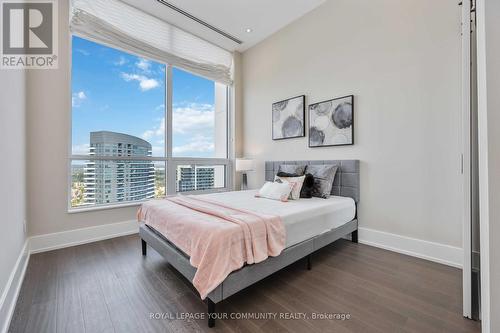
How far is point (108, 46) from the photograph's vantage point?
127 inches

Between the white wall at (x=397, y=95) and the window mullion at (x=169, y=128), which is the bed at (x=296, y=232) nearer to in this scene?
the white wall at (x=397, y=95)

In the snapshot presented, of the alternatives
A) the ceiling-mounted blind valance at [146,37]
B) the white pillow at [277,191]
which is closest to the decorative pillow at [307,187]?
the white pillow at [277,191]

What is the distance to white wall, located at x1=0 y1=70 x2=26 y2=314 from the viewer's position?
148cm

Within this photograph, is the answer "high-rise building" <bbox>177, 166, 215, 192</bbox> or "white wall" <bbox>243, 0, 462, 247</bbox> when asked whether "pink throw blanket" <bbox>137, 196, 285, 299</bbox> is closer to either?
"white wall" <bbox>243, 0, 462, 247</bbox>

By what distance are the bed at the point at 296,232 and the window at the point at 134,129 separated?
1420mm

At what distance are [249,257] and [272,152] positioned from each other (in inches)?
113

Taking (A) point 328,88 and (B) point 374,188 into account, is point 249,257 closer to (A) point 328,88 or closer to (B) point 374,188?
(B) point 374,188

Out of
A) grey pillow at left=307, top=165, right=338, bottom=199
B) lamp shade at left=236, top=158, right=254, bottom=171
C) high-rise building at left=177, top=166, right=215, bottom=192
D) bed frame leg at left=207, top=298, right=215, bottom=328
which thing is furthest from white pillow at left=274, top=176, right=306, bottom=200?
high-rise building at left=177, top=166, right=215, bottom=192

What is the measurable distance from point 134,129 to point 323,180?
124 inches

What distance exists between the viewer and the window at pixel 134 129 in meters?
3.06

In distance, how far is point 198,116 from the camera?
439 cm

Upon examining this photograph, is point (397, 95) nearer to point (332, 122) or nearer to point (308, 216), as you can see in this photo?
point (332, 122)

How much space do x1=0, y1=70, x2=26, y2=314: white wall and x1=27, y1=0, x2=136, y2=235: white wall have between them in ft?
0.95

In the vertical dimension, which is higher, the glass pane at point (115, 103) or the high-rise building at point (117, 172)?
the glass pane at point (115, 103)
